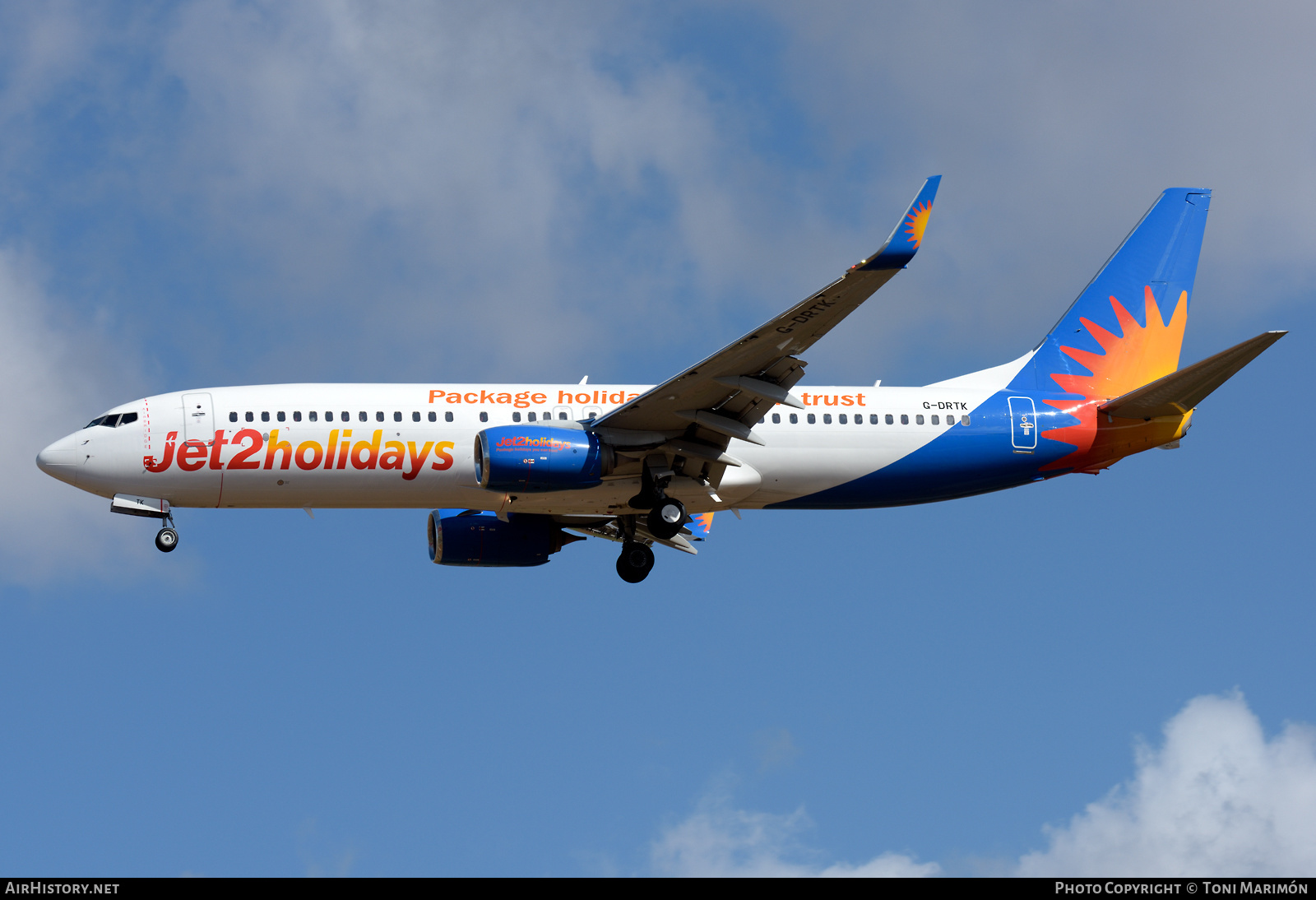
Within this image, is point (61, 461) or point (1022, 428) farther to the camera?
point (1022, 428)

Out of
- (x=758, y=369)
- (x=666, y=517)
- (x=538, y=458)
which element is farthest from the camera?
(x=666, y=517)

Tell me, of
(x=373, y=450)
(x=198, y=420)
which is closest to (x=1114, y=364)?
(x=373, y=450)

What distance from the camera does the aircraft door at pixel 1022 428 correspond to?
3941 centimetres

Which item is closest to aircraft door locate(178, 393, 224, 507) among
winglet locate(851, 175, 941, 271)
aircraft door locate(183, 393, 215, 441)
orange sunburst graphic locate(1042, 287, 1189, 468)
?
aircraft door locate(183, 393, 215, 441)

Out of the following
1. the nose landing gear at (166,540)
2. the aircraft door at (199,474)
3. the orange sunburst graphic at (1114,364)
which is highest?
the orange sunburst graphic at (1114,364)

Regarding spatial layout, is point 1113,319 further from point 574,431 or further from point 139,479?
point 139,479

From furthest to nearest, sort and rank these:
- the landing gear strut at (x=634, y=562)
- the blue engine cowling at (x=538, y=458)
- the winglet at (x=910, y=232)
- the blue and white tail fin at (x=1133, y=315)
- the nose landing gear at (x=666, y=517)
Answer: the blue and white tail fin at (x=1133, y=315) → the landing gear strut at (x=634, y=562) → the nose landing gear at (x=666, y=517) → the blue engine cowling at (x=538, y=458) → the winglet at (x=910, y=232)

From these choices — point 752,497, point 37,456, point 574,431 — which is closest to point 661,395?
point 574,431

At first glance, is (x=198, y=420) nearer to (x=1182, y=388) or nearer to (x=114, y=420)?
(x=114, y=420)

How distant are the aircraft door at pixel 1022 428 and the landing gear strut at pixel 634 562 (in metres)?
9.66

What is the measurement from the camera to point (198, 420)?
36.2m

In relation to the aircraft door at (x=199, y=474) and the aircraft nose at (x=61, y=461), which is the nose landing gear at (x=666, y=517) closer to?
the aircraft door at (x=199, y=474)

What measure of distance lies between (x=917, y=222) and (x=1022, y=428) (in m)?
12.3

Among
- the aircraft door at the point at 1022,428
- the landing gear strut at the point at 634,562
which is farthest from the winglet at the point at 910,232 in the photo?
the landing gear strut at the point at 634,562
